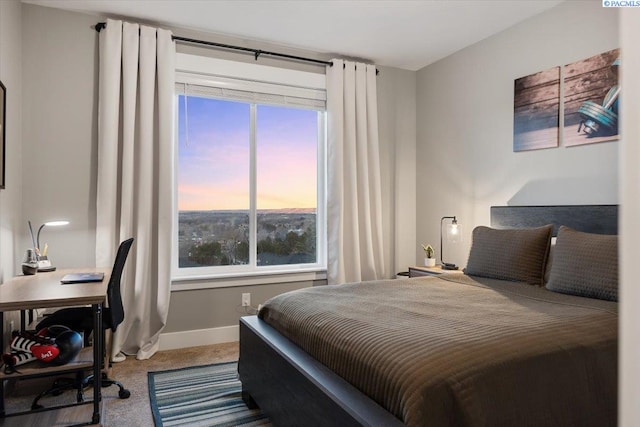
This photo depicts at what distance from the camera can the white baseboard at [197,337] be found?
347cm

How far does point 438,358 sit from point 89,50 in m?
3.25

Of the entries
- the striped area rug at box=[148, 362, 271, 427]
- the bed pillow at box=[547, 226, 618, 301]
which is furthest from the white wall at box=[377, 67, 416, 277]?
A: the striped area rug at box=[148, 362, 271, 427]

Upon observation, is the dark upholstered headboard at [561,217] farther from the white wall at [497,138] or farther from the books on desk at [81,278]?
the books on desk at [81,278]

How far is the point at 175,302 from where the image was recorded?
3.51 meters

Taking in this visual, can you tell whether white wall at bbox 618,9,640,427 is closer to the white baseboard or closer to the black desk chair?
the black desk chair

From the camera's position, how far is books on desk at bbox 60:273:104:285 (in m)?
2.45

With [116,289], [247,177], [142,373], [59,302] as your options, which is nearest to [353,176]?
[247,177]

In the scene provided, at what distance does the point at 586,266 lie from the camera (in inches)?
90.2

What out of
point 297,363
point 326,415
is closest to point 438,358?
point 326,415

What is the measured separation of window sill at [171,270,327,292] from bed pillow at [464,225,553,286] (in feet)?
5.10

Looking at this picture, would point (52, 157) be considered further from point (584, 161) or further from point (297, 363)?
point (584, 161)

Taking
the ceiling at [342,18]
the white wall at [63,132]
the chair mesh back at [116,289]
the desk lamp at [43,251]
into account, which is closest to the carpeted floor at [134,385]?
the white wall at [63,132]

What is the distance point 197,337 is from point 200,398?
1053mm

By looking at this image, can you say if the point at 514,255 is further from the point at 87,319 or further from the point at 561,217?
the point at 87,319
